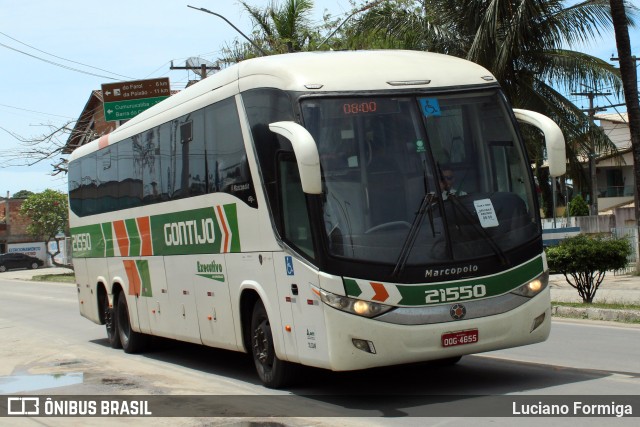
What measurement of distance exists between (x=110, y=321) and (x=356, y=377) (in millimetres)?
6906

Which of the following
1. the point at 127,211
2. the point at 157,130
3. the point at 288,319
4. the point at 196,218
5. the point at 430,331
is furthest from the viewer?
the point at 127,211

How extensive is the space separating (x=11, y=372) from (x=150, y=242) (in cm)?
277

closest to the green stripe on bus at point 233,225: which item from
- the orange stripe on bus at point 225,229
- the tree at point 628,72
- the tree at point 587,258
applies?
the orange stripe on bus at point 225,229

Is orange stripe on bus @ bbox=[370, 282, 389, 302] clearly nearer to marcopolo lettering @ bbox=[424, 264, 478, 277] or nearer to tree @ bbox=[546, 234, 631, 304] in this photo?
marcopolo lettering @ bbox=[424, 264, 478, 277]

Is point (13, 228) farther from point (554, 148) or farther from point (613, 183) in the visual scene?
point (554, 148)

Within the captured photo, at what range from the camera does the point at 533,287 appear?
9.33 metres

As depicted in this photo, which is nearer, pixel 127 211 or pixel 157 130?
pixel 157 130

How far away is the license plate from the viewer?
28.9 feet

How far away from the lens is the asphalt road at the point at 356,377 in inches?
353

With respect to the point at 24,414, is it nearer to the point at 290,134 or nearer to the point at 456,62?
the point at 290,134

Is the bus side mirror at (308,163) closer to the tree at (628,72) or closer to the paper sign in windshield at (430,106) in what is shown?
the paper sign in windshield at (430,106)

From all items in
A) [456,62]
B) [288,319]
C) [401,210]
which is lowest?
[288,319]

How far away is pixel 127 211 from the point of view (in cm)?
1498

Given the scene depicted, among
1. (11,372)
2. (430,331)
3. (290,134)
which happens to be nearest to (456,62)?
(290,134)
